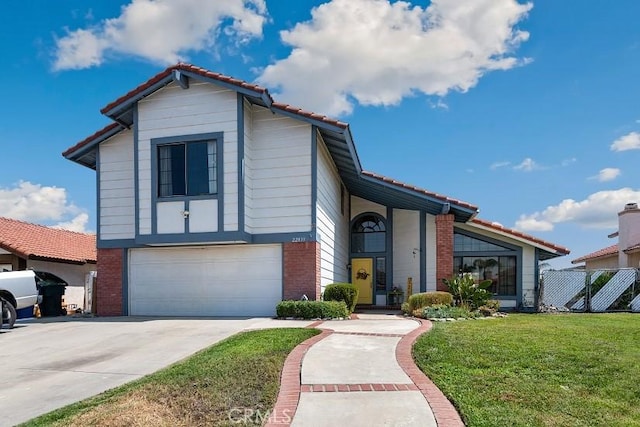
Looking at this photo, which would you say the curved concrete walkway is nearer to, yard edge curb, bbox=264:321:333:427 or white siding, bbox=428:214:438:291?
yard edge curb, bbox=264:321:333:427

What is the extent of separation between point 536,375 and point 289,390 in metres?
3.22

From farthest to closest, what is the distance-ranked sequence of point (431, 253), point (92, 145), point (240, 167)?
point (431, 253)
point (92, 145)
point (240, 167)

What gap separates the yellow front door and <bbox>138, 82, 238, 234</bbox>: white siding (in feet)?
24.1

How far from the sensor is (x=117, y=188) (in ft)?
50.6

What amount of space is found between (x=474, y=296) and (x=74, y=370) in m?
11.3

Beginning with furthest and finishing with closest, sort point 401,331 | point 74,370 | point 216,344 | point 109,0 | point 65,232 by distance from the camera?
1. point 65,232
2. point 109,0
3. point 401,331
4. point 216,344
5. point 74,370

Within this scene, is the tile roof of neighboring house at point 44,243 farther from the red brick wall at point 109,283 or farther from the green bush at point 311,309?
the green bush at point 311,309

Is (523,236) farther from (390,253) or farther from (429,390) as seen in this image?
(429,390)

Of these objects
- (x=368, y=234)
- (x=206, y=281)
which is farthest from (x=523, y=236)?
(x=206, y=281)

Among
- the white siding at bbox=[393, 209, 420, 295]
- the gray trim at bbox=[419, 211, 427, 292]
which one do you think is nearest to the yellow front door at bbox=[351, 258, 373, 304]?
the white siding at bbox=[393, 209, 420, 295]

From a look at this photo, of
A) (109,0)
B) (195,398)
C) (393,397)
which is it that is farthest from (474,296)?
(109,0)

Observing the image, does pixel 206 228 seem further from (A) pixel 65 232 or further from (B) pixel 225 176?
(A) pixel 65 232

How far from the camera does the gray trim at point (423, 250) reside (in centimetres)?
1748

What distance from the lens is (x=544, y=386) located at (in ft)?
18.7
